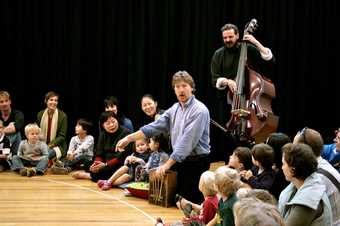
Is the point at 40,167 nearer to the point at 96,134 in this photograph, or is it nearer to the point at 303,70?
the point at 96,134

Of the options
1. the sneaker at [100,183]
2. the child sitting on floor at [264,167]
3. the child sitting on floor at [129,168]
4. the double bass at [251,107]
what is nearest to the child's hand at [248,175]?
the child sitting on floor at [264,167]

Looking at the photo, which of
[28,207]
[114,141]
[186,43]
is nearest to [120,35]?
[186,43]

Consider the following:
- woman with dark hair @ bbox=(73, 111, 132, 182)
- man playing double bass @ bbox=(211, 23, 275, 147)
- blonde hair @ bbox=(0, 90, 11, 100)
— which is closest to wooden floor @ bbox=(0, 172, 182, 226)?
woman with dark hair @ bbox=(73, 111, 132, 182)

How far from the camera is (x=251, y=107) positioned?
20.8 ft

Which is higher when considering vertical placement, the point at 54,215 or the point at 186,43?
the point at 186,43

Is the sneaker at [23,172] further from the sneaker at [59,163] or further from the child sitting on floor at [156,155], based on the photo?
the child sitting on floor at [156,155]

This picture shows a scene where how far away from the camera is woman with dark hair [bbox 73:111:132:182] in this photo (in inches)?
278

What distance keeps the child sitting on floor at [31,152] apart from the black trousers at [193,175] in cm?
262

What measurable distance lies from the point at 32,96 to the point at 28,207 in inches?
134

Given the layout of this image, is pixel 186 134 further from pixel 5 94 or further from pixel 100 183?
pixel 5 94

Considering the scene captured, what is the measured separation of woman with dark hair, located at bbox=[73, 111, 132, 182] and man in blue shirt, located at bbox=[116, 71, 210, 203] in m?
1.39

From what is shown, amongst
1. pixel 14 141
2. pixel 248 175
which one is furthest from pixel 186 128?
pixel 14 141

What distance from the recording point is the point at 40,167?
7648 millimetres

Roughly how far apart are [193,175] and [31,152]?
113 inches
